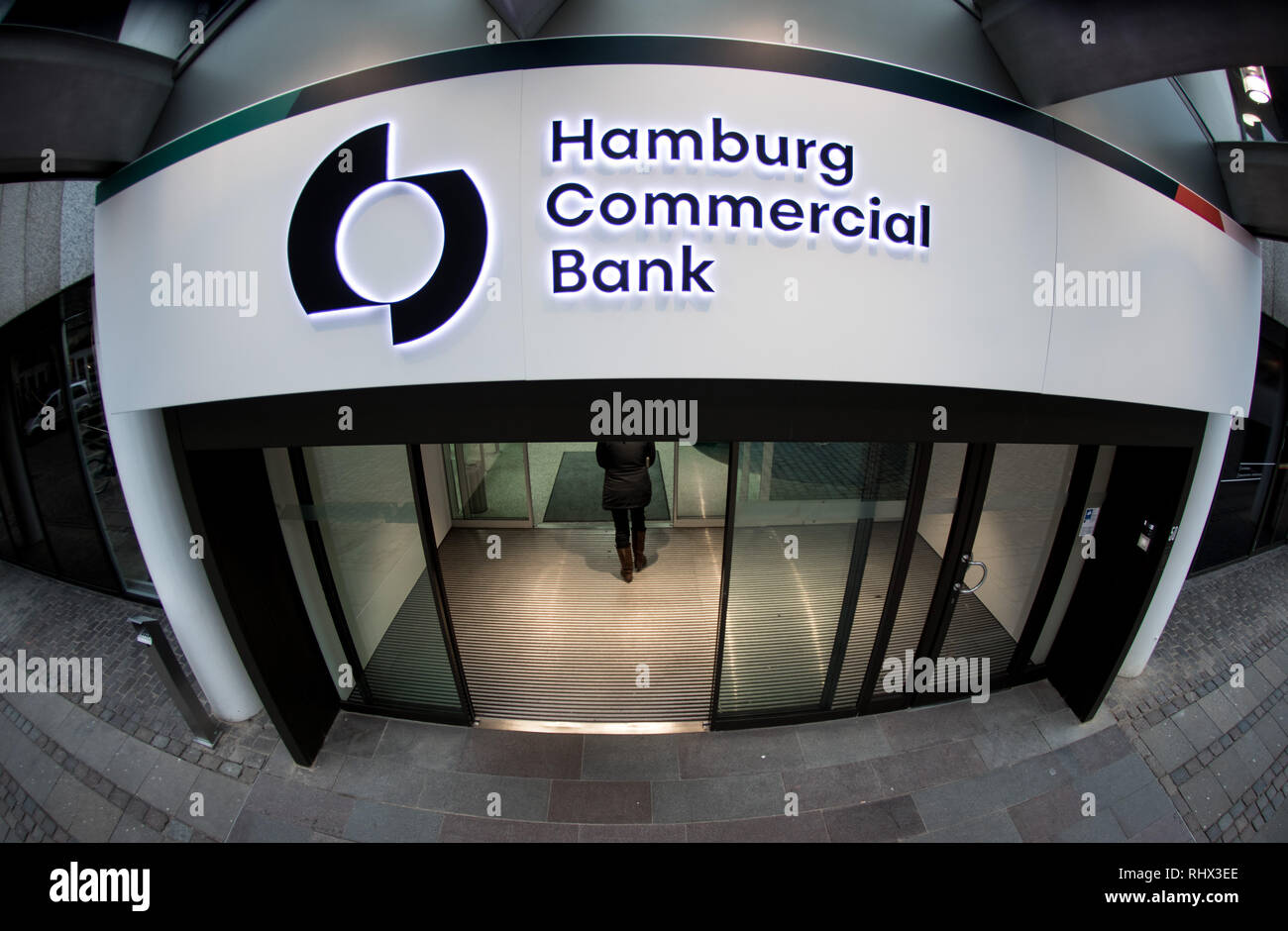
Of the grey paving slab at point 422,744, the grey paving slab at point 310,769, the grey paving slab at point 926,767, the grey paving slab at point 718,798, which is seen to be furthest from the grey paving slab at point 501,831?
the grey paving slab at point 926,767

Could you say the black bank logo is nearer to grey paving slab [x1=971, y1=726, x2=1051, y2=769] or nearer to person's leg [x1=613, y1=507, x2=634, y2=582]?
person's leg [x1=613, y1=507, x2=634, y2=582]

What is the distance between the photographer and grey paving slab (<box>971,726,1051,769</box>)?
3.82 meters

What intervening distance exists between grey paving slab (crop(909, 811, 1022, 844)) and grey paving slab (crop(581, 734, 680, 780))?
1.71m

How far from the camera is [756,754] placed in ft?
12.7

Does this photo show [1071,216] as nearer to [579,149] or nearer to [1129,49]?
[1129,49]

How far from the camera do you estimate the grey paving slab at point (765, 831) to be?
131 inches

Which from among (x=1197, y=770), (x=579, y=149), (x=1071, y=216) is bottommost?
(x=1197, y=770)

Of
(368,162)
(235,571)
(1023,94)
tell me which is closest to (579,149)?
(368,162)

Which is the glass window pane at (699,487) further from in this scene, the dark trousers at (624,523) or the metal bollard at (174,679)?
the metal bollard at (174,679)

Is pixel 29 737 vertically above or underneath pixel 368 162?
underneath

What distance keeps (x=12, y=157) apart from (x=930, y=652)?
664 centimetres

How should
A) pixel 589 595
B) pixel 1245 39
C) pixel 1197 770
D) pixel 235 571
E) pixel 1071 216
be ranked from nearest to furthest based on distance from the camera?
pixel 1245 39 → pixel 1071 216 → pixel 235 571 → pixel 1197 770 → pixel 589 595

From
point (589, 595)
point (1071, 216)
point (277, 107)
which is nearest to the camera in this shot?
point (277, 107)

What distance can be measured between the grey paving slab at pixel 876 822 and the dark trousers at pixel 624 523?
119 inches
